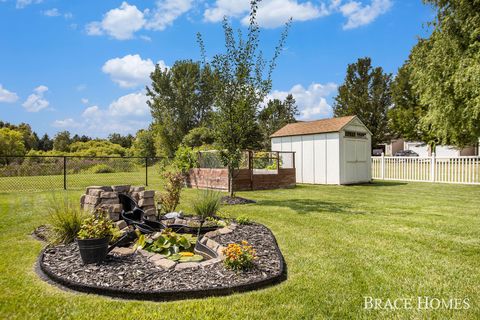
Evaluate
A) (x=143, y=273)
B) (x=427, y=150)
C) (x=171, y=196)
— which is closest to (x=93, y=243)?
(x=143, y=273)

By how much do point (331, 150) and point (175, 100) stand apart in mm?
23035

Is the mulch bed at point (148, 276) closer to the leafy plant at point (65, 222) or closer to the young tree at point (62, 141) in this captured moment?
the leafy plant at point (65, 222)

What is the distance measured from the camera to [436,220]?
20.8ft

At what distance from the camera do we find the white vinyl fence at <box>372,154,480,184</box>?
48.8 ft

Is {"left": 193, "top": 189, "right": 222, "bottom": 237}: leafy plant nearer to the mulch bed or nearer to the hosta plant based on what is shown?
the hosta plant

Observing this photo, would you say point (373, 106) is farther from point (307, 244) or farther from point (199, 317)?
point (199, 317)

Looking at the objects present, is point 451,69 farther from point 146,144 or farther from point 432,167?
point 146,144

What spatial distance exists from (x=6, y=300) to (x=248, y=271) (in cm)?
222

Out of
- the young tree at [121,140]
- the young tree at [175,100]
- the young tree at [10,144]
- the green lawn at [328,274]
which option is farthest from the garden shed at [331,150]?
the young tree at [121,140]

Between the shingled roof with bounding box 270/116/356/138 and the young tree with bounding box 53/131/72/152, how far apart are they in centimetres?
2572

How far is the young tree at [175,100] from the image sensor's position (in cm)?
3331

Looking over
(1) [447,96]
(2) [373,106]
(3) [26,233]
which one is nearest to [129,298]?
(3) [26,233]

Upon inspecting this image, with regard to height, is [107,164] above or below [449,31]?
below

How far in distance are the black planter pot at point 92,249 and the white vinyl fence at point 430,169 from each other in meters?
16.6
